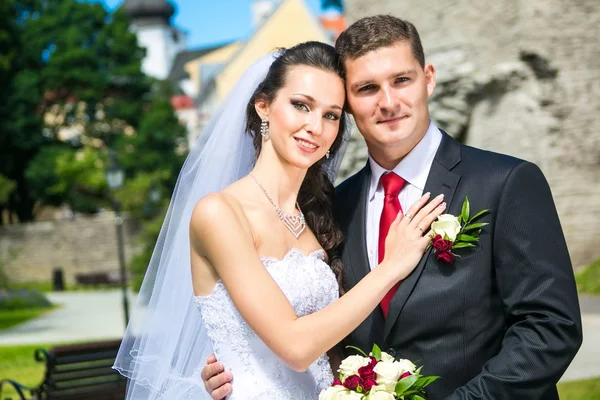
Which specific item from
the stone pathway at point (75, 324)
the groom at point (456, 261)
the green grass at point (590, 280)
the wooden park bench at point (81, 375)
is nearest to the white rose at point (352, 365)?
the groom at point (456, 261)

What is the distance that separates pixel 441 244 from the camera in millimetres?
2705

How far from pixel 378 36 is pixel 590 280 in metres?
10.2

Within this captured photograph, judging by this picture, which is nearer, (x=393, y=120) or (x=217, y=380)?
(x=393, y=120)

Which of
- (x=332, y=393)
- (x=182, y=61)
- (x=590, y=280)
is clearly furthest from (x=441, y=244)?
(x=182, y=61)

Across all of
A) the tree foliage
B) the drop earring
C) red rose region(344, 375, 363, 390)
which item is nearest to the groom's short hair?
the drop earring

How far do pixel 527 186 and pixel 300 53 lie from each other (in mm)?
1064

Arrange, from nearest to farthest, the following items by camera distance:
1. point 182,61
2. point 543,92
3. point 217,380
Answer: point 217,380
point 543,92
point 182,61

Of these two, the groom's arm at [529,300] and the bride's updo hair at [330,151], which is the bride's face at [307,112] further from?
the groom's arm at [529,300]

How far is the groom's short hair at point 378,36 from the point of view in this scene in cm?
294

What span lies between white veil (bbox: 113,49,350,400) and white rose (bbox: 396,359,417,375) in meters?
1.13

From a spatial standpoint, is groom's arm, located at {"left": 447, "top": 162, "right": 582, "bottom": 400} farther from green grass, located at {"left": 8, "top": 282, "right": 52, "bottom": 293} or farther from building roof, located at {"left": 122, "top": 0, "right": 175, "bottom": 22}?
building roof, located at {"left": 122, "top": 0, "right": 175, "bottom": 22}

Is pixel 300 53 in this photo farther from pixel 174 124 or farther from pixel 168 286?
pixel 174 124

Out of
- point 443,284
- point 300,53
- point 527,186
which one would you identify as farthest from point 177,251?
point 527,186

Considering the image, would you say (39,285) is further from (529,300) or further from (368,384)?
(529,300)
